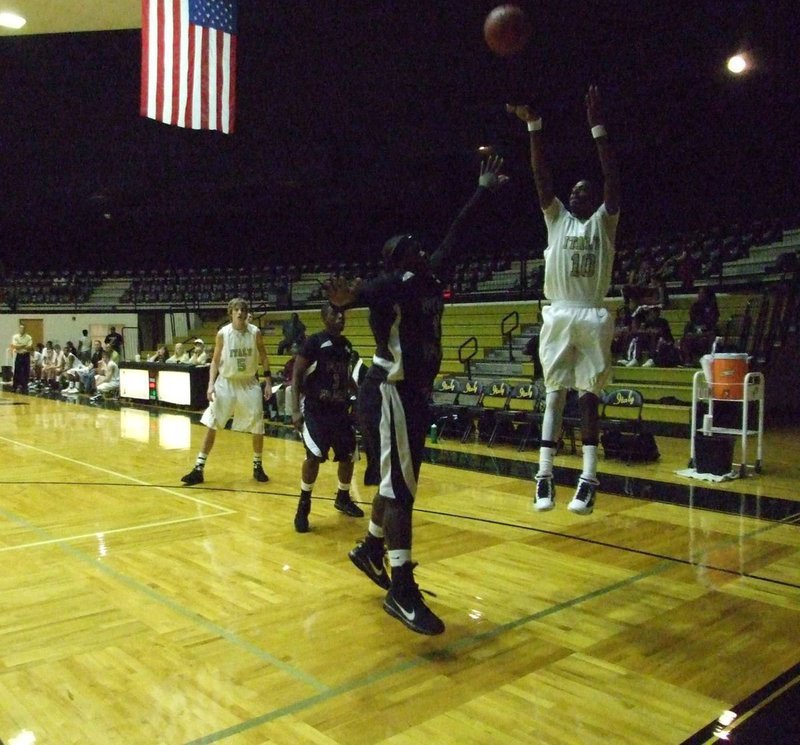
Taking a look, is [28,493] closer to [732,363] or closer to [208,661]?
[208,661]

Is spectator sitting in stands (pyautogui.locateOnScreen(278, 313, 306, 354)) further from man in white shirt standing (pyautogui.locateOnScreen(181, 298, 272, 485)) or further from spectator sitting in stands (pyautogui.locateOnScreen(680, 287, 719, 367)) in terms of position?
man in white shirt standing (pyautogui.locateOnScreen(181, 298, 272, 485))

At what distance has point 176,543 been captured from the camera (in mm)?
5012

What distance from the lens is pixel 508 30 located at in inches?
160

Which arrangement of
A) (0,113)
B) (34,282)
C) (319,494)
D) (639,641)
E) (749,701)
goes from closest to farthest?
(749,701), (639,641), (319,494), (0,113), (34,282)

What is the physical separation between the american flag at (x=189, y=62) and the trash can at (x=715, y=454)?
17.8ft

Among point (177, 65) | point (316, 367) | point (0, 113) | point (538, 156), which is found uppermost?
point (0, 113)

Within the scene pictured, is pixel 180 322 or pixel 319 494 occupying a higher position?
pixel 180 322

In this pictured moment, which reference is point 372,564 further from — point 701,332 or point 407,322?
point 701,332

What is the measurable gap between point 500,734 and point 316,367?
3.28m

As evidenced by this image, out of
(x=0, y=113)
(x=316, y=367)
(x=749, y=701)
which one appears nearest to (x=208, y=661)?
(x=749, y=701)

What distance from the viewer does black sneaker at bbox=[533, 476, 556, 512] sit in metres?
4.22

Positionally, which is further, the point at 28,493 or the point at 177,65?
the point at 177,65

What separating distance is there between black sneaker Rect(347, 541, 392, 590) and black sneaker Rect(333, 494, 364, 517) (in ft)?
5.99

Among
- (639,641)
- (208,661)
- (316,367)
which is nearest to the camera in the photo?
(208,661)
